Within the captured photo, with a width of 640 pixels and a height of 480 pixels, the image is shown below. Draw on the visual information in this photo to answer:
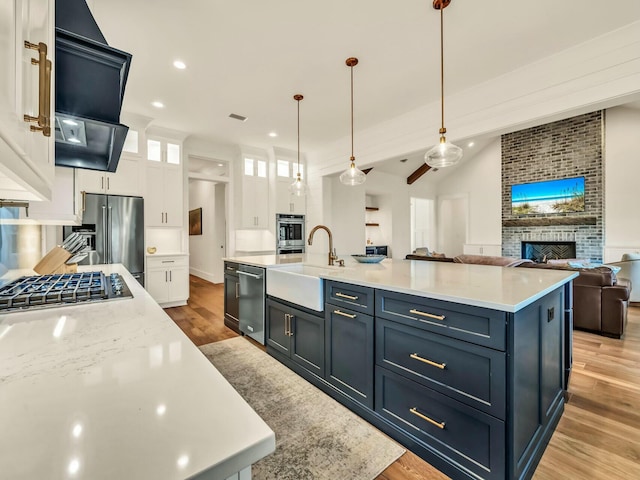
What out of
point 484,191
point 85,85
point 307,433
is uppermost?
point 484,191

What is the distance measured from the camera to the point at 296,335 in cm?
241

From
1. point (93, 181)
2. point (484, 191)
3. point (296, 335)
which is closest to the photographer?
point (296, 335)

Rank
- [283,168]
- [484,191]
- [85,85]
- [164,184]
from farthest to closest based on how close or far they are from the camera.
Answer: [484,191], [283,168], [164,184], [85,85]

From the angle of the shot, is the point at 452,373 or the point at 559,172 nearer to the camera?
the point at 452,373

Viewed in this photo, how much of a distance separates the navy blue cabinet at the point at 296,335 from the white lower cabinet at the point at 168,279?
2.74 metres

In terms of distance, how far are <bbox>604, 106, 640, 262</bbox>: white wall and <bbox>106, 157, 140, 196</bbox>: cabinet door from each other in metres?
8.91

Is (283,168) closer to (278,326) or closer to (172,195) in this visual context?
(172,195)

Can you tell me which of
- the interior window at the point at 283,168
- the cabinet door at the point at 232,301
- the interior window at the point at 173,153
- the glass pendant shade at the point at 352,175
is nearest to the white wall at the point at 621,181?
the glass pendant shade at the point at 352,175

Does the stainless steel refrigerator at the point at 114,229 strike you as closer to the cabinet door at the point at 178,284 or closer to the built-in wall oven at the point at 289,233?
the cabinet door at the point at 178,284

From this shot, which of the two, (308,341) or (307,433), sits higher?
(308,341)

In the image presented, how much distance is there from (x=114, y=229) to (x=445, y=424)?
4612mm

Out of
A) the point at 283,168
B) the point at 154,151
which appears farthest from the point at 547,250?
the point at 154,151

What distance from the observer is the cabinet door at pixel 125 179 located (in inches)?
166

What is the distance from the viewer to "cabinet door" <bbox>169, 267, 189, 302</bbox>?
15.7 feet
